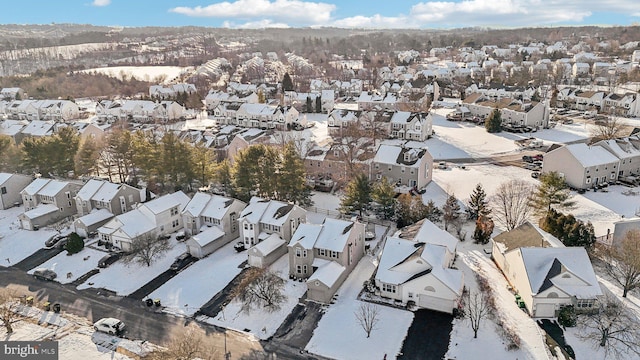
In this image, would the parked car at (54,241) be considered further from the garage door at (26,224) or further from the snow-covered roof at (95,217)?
the garage door at (26,224)

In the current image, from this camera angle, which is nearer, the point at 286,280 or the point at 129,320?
the point at 129,320

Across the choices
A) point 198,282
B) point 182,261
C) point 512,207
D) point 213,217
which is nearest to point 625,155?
point 512,207

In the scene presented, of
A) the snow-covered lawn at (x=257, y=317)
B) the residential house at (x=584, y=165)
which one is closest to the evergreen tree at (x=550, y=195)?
the residential house at (x=584, y=165)

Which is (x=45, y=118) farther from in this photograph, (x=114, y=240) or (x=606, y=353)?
(x=606, y=353)

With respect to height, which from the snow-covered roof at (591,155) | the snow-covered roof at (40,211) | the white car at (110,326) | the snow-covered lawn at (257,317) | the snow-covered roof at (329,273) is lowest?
the snow-covered lawn at (257,317)

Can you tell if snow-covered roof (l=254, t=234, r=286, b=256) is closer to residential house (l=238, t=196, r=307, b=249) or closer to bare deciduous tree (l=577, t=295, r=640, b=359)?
residential house (l=238, t=196, r=307, b=249)

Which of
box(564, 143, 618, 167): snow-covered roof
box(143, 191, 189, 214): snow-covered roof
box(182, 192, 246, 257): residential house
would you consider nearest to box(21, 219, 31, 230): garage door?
box(143, 191, 189, 214): snow-covered roof

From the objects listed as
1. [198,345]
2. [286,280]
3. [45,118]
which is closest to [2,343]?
[198,345]
